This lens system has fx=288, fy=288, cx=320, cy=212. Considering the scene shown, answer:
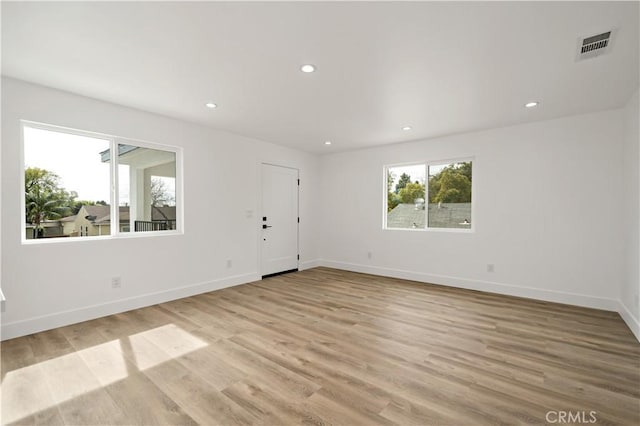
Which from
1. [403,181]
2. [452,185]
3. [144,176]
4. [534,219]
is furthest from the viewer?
[403,181]

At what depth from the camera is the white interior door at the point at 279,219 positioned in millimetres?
5555

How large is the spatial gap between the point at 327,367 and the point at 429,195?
3.88 meters

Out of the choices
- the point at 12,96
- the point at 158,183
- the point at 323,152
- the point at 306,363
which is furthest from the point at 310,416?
the point at 323,152

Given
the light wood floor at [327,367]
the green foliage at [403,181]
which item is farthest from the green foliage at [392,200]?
the light wood floor at [327,367]

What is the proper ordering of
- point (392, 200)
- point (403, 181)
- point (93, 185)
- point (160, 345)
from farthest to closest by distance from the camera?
point (392, 200)
point (403, 181)
point (93, 185)
point (160, 345)

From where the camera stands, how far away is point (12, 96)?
2.88 m

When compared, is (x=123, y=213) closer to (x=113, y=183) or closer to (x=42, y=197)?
(x=113, y=183)

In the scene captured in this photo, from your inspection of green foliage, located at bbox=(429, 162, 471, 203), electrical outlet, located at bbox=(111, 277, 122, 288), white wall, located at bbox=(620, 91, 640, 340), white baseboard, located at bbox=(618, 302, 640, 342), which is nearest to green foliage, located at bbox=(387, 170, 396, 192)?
green foliage, located at bbox=(429, 162, 471, 203)

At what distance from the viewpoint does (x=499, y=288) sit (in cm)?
448

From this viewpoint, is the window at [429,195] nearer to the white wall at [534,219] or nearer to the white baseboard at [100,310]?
the white wall at [534,219]

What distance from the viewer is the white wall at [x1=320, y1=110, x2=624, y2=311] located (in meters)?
3.78

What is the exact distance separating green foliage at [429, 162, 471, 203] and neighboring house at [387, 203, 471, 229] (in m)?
0.11

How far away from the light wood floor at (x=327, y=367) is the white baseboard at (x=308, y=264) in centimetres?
245

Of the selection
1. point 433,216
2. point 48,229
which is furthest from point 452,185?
point 48,229
